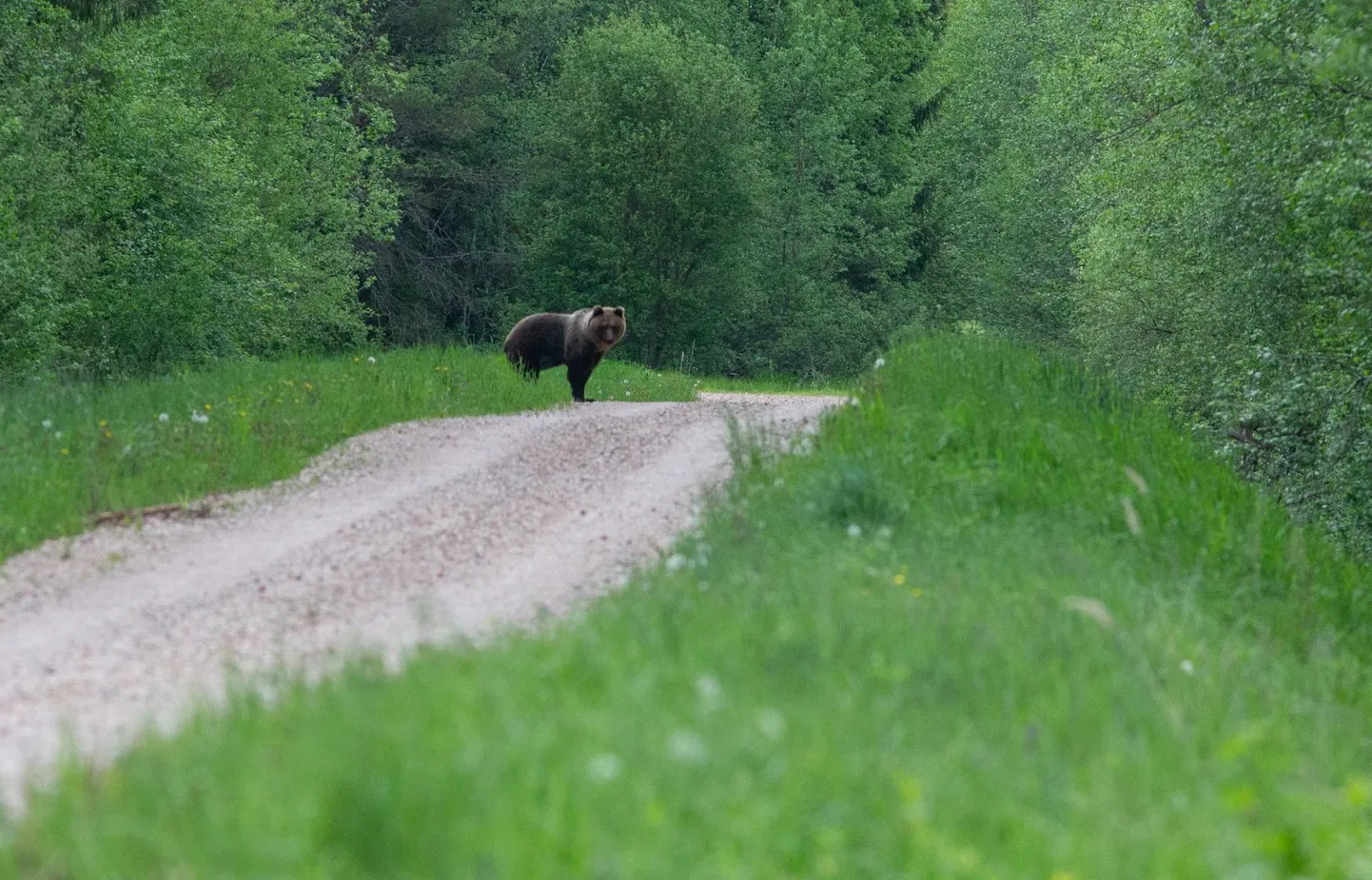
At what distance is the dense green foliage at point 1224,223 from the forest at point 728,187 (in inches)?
3.4

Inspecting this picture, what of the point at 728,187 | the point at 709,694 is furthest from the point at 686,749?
the point at 728,187

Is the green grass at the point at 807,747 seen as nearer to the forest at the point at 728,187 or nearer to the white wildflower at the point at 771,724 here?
the white wildflower at the point at 771,724

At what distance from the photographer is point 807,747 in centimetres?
477

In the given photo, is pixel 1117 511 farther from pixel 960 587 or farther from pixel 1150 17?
pixel 1150 17

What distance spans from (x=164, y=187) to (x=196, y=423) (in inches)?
533

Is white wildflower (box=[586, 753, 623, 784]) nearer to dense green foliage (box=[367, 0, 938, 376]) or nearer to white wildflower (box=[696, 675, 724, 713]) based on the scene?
white wildflower (box=[696, 675, 724, 713])

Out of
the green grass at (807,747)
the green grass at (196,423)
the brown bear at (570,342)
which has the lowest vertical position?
→ the brown bear at (570,342)

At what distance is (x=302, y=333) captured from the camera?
36.4 m

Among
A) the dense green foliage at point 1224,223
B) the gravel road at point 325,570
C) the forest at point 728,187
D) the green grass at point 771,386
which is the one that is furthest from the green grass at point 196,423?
the green grass at point 771,386

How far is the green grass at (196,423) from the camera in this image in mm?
11367

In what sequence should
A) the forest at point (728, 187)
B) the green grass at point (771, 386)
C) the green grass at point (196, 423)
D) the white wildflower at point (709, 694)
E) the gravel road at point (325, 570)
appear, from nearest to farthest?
1. the white wildflower at point (709, 694)
2. the gravel road at point (325, 570)
3. the green grass at point (196, 423)
4. the forest at point (728, 187)
5. the green grass at point (771, 386)

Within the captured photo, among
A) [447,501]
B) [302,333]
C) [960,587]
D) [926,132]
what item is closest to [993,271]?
[926,132]

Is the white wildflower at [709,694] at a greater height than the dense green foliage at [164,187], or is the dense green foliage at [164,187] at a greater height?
the white wildflower at [709,694]

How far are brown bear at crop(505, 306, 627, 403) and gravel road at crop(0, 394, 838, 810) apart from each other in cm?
609
